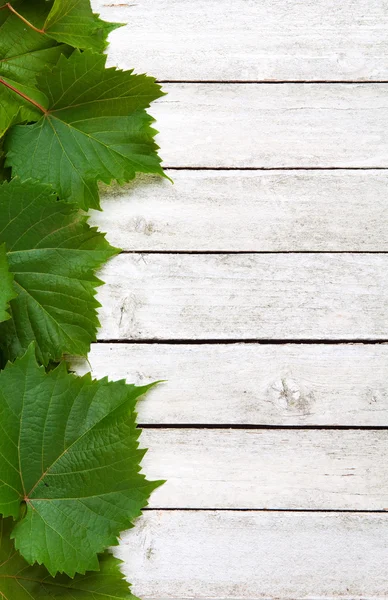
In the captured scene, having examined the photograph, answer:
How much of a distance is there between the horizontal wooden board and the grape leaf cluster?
64 millimetres

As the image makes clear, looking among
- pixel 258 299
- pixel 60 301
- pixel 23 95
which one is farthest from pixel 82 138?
pixel 258 299

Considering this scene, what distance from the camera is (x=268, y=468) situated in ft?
2.88

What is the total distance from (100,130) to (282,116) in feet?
0.86

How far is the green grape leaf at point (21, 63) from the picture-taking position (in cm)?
84

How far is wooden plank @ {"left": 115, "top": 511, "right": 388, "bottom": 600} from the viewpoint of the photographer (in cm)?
87

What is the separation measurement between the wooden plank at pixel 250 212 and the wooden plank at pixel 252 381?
0.48ft

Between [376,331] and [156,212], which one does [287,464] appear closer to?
[376,331]

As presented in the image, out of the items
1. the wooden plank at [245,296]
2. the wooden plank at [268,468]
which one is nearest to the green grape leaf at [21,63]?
the wooden plank at [245,296]

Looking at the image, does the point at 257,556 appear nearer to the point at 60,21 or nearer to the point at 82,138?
the point at 82,138

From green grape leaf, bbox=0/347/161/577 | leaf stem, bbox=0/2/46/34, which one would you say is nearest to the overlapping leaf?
leaf stem, bbox=0/2/46/34

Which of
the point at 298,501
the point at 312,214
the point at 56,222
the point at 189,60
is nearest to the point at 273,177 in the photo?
the point at 312,214

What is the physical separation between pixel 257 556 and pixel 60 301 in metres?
0.43

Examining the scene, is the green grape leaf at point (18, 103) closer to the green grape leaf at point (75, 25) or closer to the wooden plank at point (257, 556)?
the green grape leaf at point (75, 25)

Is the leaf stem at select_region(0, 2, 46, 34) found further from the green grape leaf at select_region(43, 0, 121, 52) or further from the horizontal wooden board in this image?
the horizontal wooden board
